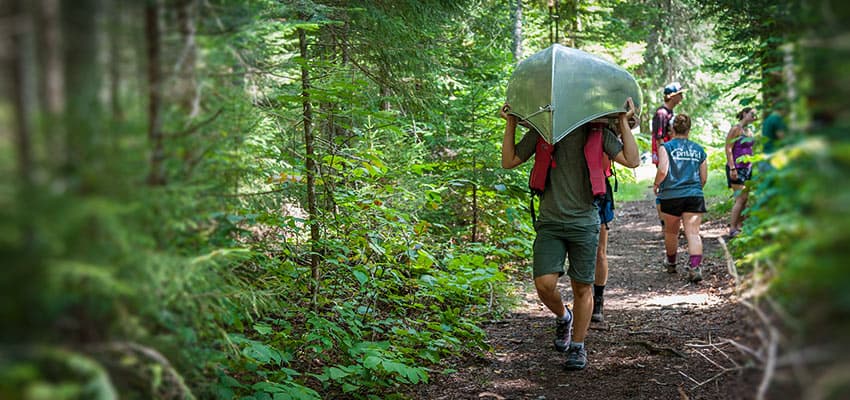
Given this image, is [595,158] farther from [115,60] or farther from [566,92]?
[115,60]

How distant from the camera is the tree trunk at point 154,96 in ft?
6.53

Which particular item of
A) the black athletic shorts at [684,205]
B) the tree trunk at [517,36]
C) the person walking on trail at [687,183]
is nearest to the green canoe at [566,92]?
the person walking on trail at [687,183]

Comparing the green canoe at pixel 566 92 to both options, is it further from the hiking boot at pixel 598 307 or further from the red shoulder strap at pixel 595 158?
the hiking boot at pixel 598 307

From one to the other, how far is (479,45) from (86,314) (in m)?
11.4

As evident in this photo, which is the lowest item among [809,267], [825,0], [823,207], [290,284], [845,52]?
[290,284]

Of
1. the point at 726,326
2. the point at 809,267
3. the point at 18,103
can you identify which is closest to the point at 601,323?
the point at 726,326

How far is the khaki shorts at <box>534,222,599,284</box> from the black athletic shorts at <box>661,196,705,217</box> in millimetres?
3495

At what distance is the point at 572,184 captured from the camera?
553cm

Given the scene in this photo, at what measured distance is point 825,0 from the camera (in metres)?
1.73

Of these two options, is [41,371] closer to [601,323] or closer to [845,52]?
[845,52]

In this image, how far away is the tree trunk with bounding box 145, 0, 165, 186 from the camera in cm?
199

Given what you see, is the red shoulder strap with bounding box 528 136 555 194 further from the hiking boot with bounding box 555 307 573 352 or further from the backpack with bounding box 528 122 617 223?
the hiking boot with bounding box 555 307 573 352

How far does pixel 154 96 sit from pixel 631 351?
508 centimetres

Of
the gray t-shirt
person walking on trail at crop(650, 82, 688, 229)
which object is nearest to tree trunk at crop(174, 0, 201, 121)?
the gray t-shirt
